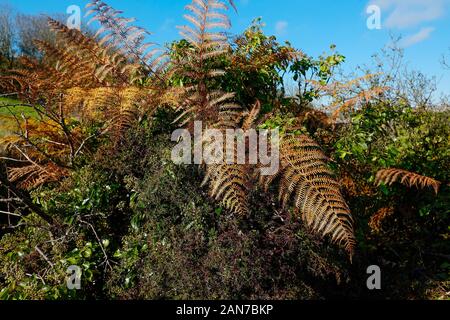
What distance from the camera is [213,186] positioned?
2.89 metres

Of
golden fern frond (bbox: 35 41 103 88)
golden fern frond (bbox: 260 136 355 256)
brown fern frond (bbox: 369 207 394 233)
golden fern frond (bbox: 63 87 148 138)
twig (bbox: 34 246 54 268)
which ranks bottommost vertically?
twig (bbox: 34 246 54 268)

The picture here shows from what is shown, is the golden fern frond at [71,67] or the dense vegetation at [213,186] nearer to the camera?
the dense vegetation at [213,186]

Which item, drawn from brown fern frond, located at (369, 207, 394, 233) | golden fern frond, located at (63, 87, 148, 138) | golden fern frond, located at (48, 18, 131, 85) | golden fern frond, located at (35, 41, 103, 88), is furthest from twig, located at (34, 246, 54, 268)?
brown fern frond, located at (369, 207, 394, 233)

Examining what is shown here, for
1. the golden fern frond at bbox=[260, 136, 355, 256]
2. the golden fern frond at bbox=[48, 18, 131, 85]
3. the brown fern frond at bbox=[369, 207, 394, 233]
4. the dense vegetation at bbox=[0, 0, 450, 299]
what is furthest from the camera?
the brown fern frond at bbox=[369, 207, 394, 233]

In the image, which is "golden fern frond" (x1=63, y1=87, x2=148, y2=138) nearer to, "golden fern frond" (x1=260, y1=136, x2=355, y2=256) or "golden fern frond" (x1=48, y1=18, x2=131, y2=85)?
"golden fern frond" (x1=48, y1=18, x2=131, y2=85)

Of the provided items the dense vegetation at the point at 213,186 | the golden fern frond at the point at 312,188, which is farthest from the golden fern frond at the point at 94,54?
the golden fern frond at the point at 312,188

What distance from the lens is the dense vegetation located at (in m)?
2.83

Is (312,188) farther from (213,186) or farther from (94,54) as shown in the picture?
(94,54)

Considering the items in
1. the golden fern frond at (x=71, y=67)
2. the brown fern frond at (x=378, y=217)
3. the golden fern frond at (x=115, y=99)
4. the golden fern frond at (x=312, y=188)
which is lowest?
the brown fern frond at (x=378, y=217)

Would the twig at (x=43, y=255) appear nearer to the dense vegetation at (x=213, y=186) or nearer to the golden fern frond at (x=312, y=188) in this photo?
the dense vegetation at (x=213, y=186)

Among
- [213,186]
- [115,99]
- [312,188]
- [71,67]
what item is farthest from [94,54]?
[312,188]

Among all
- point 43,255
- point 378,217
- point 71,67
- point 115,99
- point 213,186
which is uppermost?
point 71,67

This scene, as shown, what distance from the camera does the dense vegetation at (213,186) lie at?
283 cm
